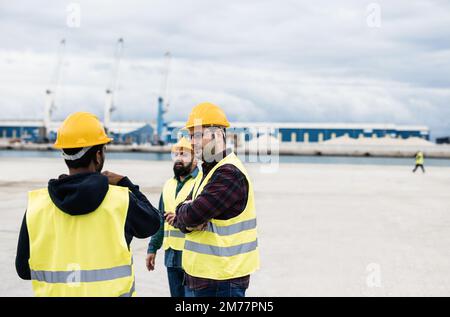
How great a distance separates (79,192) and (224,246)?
1.12 metres

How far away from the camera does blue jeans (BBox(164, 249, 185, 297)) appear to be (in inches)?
159

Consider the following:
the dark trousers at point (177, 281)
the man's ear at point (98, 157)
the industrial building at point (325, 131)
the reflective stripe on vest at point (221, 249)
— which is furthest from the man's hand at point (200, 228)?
the industrial building at point (325, 131)

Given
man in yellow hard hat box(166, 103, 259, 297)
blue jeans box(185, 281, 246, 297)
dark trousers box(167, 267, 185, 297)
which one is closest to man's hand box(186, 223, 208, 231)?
man in yellow hard hat box(166, 103, 259, 297)

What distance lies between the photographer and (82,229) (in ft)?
7.61

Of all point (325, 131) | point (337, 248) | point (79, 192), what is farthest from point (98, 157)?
point (325, 131)

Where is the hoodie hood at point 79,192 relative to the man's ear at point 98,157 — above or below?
below

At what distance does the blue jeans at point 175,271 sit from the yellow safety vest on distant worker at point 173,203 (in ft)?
0.18

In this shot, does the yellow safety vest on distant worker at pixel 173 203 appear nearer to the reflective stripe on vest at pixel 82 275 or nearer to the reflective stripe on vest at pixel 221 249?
the reflective stripe on vest at pixel 221 249

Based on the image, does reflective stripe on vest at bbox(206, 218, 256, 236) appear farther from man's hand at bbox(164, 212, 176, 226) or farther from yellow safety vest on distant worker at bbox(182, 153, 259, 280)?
man's hand at bbox(164, 212, 176, 226)

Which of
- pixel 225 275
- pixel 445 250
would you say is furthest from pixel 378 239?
pixel 225 275

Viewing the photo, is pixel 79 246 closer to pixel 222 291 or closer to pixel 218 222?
pixel 218 222

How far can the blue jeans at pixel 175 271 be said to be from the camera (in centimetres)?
405

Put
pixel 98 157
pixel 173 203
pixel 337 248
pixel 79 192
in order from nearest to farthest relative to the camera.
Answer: pixel 79 192
pixel 98 157
pixel 173 203
pixel 337 248
